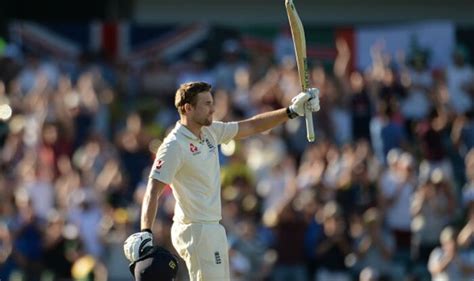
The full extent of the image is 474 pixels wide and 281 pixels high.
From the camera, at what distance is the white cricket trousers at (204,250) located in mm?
10914

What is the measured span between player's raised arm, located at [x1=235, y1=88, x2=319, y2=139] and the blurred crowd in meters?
4.92

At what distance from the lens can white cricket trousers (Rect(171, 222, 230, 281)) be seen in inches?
430

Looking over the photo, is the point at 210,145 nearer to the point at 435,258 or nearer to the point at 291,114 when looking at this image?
the point at 291,114

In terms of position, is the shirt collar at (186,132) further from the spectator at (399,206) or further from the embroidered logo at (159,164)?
the spectator at (399,206)

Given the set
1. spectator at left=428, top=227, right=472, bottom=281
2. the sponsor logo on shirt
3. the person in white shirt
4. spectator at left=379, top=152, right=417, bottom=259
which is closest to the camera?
the person in white shirt

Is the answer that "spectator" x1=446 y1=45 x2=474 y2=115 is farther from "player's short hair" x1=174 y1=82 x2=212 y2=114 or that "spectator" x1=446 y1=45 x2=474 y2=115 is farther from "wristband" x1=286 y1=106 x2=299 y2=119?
"player's short hair" x1=174 y1=82 x2=212 y2=114

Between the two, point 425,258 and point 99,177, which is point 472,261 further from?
point 99,177

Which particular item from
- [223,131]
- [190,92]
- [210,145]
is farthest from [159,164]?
[223,131]

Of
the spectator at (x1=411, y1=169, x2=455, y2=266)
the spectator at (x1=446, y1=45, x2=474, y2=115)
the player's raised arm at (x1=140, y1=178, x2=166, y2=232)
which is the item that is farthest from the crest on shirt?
the spectator at (x1=446, y1=45, x2=474, y2=115)

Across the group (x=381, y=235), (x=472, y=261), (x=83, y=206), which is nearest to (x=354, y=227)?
(x=381, y=235)

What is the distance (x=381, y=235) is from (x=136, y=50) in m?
6.75

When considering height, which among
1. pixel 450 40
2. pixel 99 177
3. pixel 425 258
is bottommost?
pixel 425 258

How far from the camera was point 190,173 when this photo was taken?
10898 mm

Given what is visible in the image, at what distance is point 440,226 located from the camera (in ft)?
55.6
